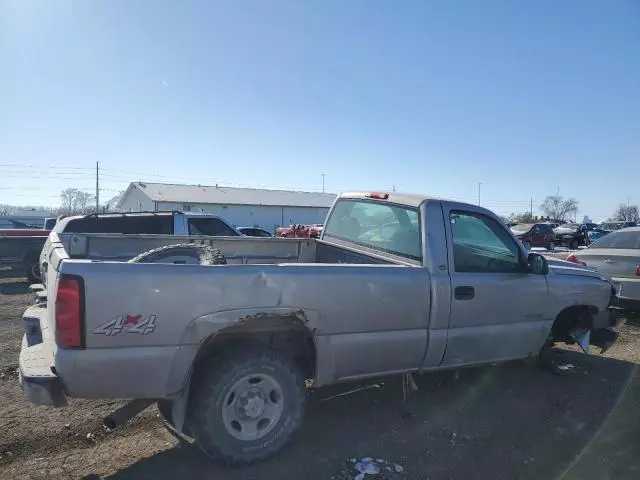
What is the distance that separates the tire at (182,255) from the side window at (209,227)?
19.6ft

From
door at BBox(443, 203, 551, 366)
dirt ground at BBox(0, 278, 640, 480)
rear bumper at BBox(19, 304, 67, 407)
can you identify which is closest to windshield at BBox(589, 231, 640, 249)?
dirt ground at BBox(0, 278, 640, 480)

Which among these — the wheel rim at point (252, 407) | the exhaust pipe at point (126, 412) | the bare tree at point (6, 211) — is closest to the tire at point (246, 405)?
the wheel rim at point (252, 407)

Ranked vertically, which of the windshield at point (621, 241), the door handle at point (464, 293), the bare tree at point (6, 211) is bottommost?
the door handle at point (464, 293)

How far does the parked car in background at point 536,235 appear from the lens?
2789 cm

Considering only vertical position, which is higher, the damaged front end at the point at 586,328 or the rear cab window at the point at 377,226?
the rear cab window at the point at 377,226

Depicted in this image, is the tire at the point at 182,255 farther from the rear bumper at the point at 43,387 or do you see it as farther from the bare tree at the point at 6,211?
the bare tree at the point at 6,211

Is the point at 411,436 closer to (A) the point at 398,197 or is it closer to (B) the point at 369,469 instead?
(B) the point at 369,469

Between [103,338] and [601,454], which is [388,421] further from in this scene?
[103,338]

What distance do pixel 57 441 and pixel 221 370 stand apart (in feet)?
5.06

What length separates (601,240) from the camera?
28.3ft

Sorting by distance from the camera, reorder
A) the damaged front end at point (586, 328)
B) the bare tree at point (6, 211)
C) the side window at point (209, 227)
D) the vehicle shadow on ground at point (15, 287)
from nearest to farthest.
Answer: the damaged front end at point (586, 328) < the side window at point (209, 227) < the vehicle shadow on ground at point (15, 287) < the bare tree at point (6, 211)

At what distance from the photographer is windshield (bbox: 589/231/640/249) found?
8.03 m

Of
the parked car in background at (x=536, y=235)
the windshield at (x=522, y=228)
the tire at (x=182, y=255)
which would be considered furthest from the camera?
the windshield at (x=522, y=228)

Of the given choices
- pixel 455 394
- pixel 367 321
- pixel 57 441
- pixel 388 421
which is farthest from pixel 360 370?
pixel 57 441
